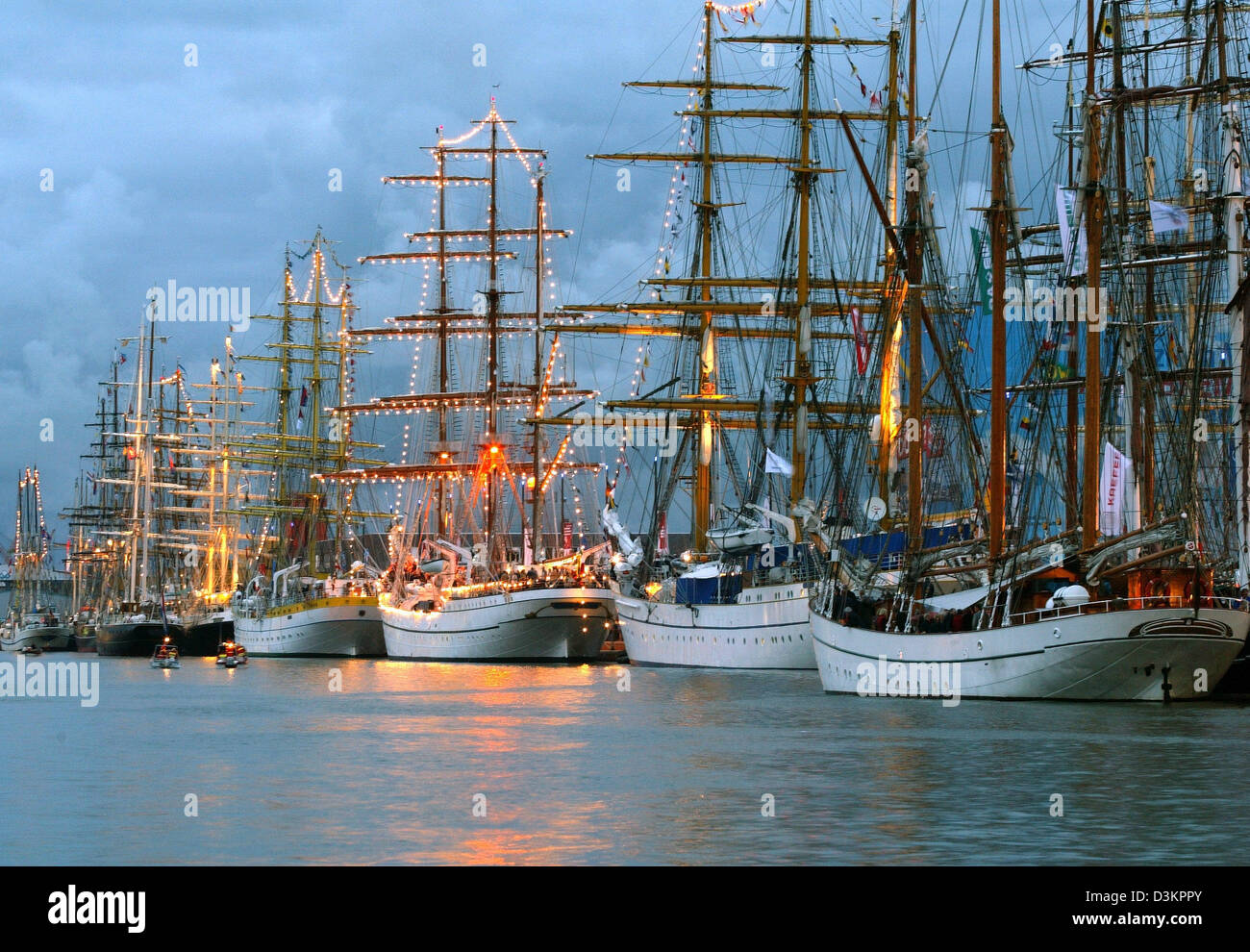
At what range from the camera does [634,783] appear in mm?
34781

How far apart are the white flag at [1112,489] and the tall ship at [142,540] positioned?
8943cm

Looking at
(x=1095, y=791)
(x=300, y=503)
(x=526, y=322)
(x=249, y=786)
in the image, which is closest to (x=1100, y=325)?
(x=1095, y=791)

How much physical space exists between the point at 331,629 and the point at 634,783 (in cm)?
8144

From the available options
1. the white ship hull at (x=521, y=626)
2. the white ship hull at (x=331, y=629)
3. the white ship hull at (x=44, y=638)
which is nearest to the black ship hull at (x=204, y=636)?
the white ship hull at (x=331, y=629)

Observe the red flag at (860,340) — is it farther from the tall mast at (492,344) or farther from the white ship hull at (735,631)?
the tall mast at (492,344)

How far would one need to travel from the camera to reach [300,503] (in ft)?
445

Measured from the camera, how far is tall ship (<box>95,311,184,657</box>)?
451 ft

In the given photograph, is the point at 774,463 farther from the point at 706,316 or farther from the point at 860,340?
the point at 706,316

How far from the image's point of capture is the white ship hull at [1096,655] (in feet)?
153

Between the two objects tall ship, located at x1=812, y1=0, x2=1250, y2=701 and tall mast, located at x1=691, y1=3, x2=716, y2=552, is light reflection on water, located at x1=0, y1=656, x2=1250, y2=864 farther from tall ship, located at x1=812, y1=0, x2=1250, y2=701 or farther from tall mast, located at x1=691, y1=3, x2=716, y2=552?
tall mast, located at x1=691, y1=3, x2=716, y2=552

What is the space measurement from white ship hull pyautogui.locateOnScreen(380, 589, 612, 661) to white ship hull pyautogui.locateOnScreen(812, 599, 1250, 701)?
139 ft
